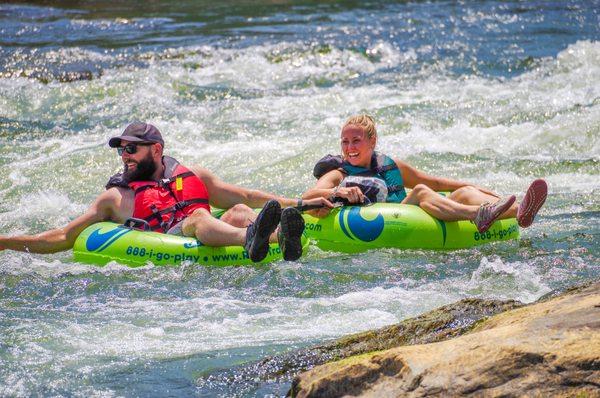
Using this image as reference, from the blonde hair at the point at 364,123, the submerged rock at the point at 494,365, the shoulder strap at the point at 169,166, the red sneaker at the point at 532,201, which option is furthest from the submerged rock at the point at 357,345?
the blonde hair at the point at 364,123

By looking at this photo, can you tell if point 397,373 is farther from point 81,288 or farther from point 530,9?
point 530,9

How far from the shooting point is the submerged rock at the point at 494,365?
342cm

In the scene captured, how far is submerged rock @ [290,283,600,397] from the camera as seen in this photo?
3.42 metres

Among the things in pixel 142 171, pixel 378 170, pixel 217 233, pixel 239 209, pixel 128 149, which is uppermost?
pixel 128 149

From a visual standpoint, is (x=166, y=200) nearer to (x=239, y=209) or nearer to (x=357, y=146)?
(x=239, y=209)

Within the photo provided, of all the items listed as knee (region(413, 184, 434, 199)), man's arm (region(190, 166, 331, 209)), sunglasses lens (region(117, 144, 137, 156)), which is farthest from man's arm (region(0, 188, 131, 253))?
knee (region(413, 184, 434, 199))

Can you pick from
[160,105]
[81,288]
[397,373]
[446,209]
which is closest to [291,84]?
[160,105]

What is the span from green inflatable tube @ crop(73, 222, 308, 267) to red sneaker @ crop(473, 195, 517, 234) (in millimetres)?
1428

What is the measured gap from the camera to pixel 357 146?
303 inches

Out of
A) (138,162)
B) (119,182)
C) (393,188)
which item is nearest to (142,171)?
(138,162)

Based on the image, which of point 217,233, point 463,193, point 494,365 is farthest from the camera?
point 463,193

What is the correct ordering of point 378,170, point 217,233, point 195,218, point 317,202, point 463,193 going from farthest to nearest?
point 378,170
point 463,193
point 317,202
point 195,218
point 217,233

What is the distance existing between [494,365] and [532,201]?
3.59 m

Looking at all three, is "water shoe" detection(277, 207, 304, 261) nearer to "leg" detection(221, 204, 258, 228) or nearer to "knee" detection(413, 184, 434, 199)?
"leg" detection(221, 204, 258, 228)
